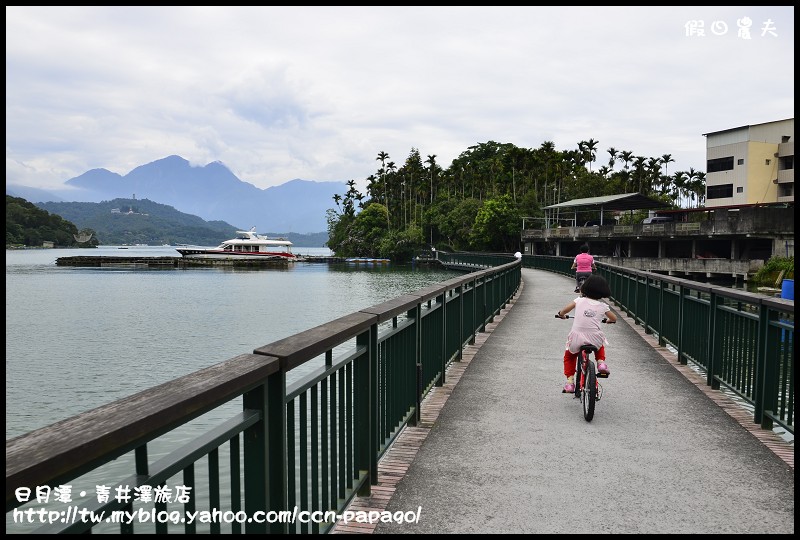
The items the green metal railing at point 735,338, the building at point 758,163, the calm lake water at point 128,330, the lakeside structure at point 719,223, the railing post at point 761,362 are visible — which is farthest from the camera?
the building at point 758,163

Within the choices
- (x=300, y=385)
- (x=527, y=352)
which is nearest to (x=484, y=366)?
(x=527, y=352)

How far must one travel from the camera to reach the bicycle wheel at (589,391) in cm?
608

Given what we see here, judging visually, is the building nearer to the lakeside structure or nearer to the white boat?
the lakeside structure

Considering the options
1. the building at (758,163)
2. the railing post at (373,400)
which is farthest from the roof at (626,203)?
the railing post at (373,400)

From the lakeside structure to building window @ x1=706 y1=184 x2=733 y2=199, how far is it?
0.10 m

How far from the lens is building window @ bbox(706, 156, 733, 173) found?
64963 mm

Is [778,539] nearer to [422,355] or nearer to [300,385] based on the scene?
[300,385]

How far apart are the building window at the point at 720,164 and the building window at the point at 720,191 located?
1.77 meters

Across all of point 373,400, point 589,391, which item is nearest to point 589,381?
point 589,391

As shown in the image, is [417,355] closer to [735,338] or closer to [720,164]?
[735,338]

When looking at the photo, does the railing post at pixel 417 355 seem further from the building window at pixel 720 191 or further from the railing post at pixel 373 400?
the building window at pixel 720 191

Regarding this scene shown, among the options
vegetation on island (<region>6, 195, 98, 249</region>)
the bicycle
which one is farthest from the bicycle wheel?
vegetation on island (<region>6, 195, 98, 249</region>)

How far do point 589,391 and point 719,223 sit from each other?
48.9 m

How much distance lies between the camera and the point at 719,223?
4906 centimetres
